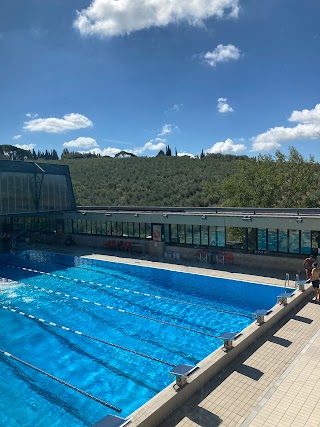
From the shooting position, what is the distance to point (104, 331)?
12.3 m

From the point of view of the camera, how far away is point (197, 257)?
2119 centimetres

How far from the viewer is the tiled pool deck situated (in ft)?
20.1

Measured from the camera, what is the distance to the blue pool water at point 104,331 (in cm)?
856

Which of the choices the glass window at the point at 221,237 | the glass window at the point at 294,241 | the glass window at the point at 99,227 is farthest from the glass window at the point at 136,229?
the glass window at the point at 294,241

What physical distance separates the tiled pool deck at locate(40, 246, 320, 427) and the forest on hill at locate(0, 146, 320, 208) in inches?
861

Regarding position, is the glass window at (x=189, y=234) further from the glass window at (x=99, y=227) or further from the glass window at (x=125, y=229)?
the glass window at (x=99, y=227)

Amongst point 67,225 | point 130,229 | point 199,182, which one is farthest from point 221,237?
point 199,182

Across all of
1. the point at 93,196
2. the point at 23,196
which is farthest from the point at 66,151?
the point at 23,196

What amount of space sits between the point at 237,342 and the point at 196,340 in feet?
9.83

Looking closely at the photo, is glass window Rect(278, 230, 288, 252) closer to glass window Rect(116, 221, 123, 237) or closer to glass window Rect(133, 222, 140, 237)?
glass window Rect(133, 222, 140, 237)

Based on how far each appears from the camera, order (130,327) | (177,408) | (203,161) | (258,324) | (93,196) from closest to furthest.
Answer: (177,408) < (258,324) < (130,327) < (93,196) < (203,161)

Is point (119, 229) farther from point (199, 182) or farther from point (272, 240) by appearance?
point (199, 182)

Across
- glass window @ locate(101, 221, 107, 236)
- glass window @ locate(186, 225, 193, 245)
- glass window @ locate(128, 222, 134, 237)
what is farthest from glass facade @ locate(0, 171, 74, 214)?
glass window @ locate(186, 225, 193, 245)

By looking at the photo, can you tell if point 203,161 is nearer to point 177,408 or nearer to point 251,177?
point 251,177
